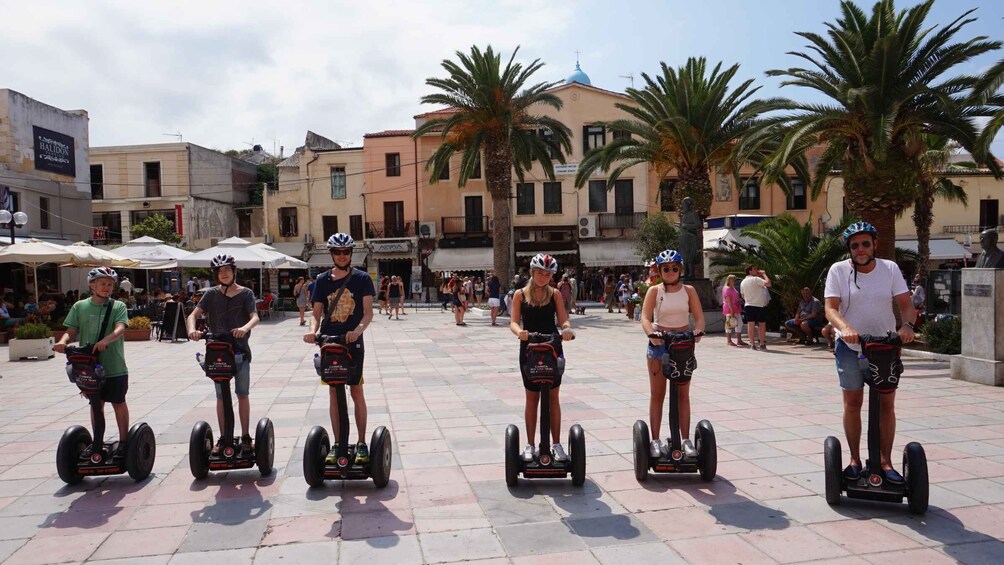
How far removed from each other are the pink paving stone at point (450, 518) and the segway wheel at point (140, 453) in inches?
91.2

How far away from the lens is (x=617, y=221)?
3941 cm

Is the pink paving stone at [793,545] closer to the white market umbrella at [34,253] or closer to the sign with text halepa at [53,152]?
the white market umbrella at [34,253]

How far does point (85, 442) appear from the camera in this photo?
18.5 feet

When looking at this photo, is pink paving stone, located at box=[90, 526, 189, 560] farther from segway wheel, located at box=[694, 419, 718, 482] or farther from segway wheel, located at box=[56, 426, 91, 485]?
segway wheel, located at box=[694, 419, 718, 482]

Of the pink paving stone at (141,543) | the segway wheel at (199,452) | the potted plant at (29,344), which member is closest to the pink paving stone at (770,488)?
the pink paving stone at (141,543)

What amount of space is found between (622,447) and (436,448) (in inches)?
66.7

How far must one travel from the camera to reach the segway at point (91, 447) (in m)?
5.44

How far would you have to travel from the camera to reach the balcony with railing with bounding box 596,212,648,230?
1544 inches

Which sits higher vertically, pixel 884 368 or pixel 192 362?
pixel 884 368

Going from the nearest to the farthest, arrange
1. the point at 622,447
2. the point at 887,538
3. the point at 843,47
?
the point at 887,538 → the point at 622,447 → the point at 843,47

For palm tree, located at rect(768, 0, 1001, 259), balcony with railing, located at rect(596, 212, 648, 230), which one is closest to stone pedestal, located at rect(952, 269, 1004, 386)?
palm tree, located at rect(768, 0, 1001, 259)

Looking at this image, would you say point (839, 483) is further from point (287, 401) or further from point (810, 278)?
point (810, 278)

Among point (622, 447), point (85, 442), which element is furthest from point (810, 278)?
point (85, 442)

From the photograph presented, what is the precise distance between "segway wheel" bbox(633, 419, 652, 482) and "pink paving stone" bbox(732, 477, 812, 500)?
676 millimetres
